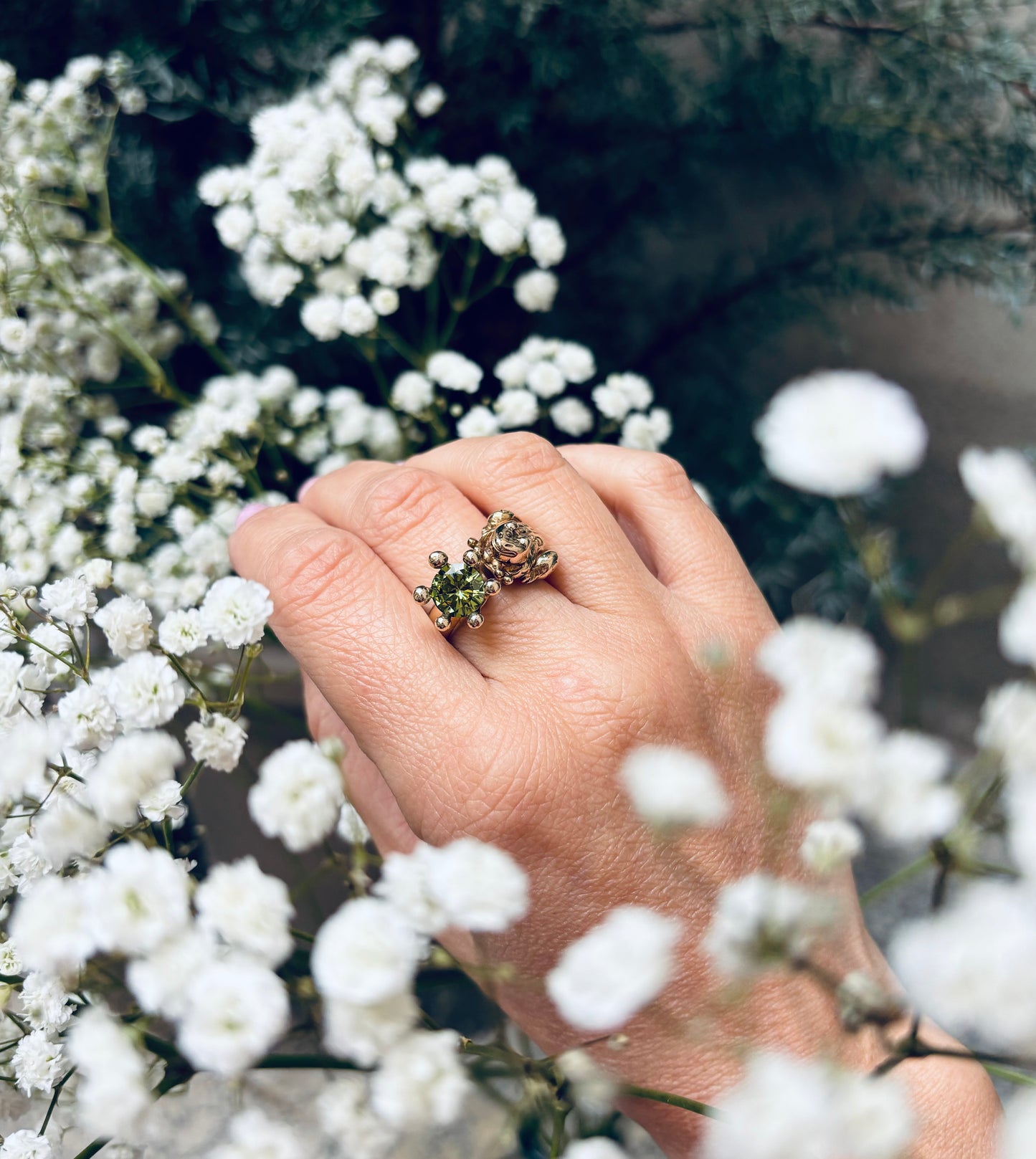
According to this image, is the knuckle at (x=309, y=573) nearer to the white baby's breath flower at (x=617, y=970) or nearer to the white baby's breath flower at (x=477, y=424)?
the white baby's breath flower at (x=477, y=424)

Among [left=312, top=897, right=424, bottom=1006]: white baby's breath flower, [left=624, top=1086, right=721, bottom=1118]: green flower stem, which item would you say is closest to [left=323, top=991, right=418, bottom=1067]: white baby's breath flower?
[left=312, top=897, right=424, bottom=1006]: white baby's breath flower

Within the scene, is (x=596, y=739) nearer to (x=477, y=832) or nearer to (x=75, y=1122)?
(x=477, y=832)

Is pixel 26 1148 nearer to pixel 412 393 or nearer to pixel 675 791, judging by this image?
pixel 675 791

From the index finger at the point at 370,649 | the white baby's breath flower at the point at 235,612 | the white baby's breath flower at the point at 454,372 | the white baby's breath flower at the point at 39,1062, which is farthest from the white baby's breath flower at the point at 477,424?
the white baby's breath flower at the point at 39,1062

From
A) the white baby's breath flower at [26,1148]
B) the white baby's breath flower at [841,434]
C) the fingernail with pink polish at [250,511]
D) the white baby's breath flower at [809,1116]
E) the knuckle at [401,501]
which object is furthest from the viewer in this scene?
the fingernail with pink polish at [250,511]

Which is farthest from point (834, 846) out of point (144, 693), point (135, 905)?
point (144, 693)

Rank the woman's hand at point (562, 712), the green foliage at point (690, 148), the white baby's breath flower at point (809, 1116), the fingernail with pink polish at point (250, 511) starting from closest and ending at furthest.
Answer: the white baby's breath flower at point (809, 1116) → the woman's hand at point (562, 712) → the fingernail with pink polish at point (250, 511) → the green foliage at point (690, 148)

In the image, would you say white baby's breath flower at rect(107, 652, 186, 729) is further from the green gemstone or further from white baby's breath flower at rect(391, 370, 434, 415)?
white baby's breath flower at rect(391, 370, 434, 415)
